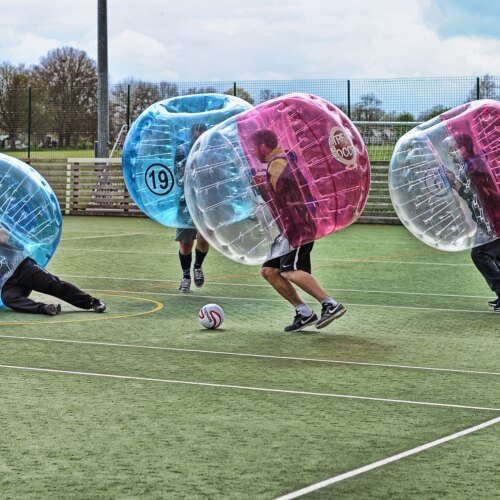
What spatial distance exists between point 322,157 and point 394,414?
3334 millimetres

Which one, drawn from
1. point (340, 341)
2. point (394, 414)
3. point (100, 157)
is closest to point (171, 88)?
point (100, 157)

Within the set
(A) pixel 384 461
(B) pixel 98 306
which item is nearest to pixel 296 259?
(B) pixel 98 306

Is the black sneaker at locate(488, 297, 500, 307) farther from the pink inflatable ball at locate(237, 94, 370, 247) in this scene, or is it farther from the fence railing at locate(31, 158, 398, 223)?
the fence railing at locate(31, 158, 398, 223)

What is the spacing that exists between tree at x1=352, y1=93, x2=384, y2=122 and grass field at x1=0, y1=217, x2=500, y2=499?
648 inches

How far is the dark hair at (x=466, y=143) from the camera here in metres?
11.7

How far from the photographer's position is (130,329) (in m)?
11.2

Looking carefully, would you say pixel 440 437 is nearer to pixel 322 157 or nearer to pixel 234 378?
pixel 234 378

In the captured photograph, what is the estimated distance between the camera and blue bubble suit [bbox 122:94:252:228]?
12953mm

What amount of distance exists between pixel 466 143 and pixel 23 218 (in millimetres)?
4458

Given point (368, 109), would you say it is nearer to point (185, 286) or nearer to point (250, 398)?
point (185, 286)

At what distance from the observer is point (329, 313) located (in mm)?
10734

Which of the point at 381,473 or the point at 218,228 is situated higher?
the point at 218,228

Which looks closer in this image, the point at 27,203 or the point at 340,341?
the point at 340,341

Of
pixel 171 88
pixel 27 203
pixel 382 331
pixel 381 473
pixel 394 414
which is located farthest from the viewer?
→ pixel 171 88
